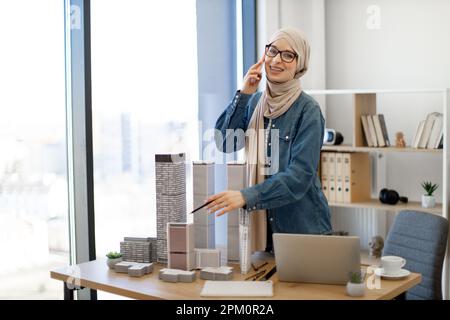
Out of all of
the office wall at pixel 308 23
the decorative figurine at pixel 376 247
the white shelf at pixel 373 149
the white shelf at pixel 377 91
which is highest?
the office wall at pixel 308 23

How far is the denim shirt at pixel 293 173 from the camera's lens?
2.18 metres

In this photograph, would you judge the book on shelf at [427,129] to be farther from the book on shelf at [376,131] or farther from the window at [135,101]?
the window at [135,101]

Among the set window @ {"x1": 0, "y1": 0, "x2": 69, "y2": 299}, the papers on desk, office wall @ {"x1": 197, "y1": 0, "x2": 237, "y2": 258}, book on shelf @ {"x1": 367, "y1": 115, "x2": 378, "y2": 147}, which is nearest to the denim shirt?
the papers on desk

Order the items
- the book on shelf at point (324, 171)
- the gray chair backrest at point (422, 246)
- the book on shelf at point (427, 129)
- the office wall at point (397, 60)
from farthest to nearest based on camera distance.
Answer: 1. the book on shelf at point (324, 171)
2. the office wall at point (397, 60)
3. the book on shelf at point (427, 129)
4. the gray chair backrest at point (422, 246)

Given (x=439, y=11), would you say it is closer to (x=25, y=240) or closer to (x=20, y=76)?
(x=20, y=76)

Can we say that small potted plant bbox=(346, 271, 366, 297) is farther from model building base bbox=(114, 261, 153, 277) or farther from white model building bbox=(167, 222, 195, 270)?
model building base bbox=(114, 261, 153, 277)

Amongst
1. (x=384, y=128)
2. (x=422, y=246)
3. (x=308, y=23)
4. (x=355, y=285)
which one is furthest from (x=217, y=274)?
(x=308, y=23)

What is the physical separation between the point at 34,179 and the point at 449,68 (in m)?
2.61

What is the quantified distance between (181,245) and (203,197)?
0.60 feet

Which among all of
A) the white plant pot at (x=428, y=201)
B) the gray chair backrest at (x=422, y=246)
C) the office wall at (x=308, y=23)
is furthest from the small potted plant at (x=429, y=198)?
the office wall at (x=308, y=23)

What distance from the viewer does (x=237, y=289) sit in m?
1.98

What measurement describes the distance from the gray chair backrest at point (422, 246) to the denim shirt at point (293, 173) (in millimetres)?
728

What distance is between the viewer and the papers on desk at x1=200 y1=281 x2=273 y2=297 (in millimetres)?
1939
